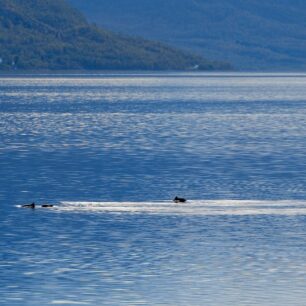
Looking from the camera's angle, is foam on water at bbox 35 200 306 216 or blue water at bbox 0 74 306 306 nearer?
blue water at bbox 0 74 306 306

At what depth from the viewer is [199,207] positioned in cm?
5325

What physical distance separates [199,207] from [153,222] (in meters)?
4.67

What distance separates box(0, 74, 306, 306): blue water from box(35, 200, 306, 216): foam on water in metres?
0.05

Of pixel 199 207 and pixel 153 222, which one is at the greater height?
pixel 199 207

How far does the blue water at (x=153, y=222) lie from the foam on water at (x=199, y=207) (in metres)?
0.05

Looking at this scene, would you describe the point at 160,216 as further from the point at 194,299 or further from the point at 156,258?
the point at 194,299

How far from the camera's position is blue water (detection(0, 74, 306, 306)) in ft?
120

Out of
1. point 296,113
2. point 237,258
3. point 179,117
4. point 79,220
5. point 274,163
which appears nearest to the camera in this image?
point 237,258

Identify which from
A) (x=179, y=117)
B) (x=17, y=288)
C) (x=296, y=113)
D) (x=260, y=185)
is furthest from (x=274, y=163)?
(x=296, y=113)

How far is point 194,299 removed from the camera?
35.2 metres

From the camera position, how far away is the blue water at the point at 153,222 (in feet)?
120

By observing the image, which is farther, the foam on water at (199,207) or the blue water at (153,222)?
the foam on water at (199,207)

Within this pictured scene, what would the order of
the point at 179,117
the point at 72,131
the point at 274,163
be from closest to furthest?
the point at 274,163 < the point at 72,131 < the point at 179,117

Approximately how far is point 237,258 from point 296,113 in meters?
109
